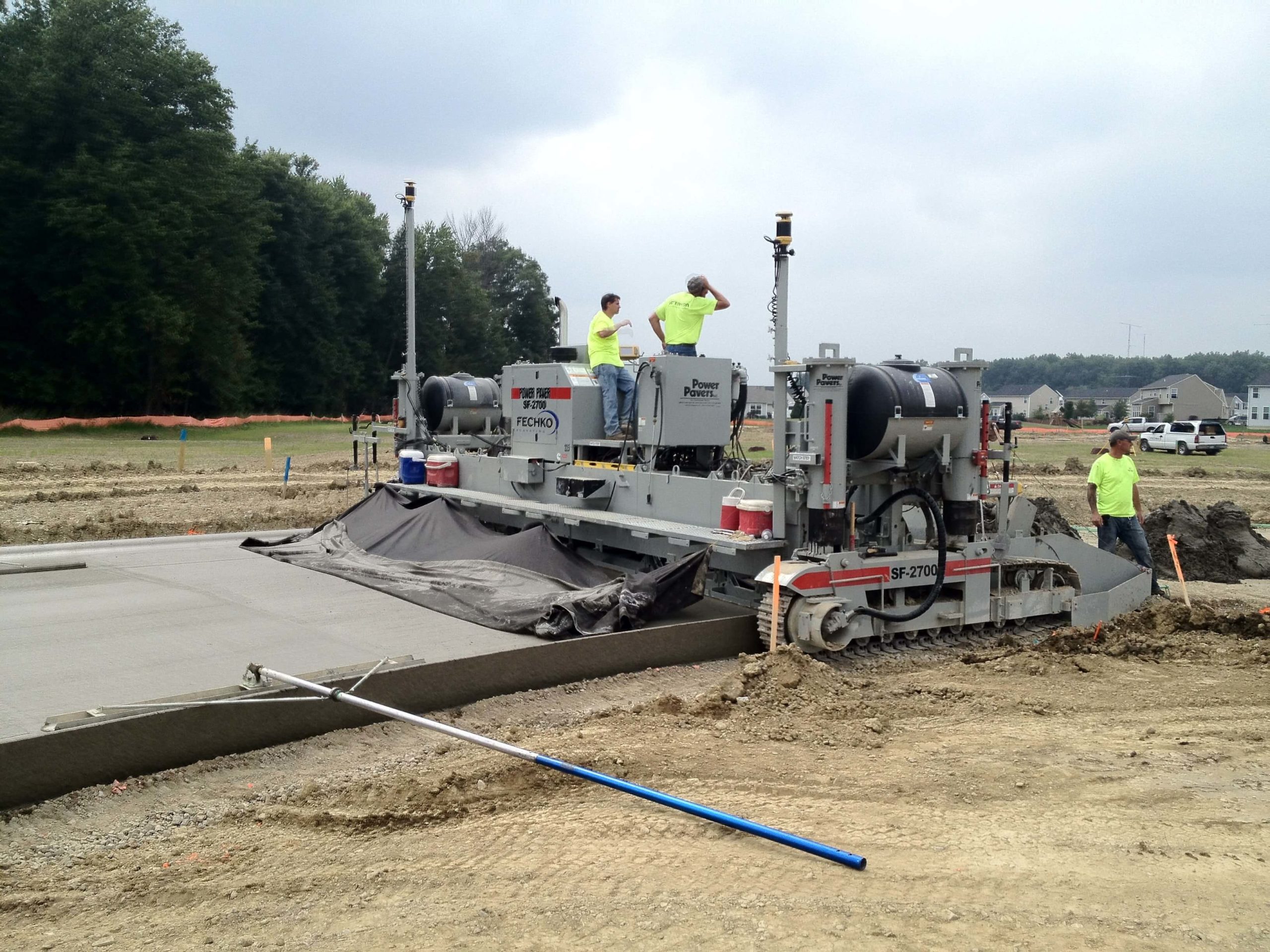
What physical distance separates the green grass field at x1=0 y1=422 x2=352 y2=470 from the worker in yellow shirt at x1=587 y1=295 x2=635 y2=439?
57.5 feet

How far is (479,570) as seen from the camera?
9.72m

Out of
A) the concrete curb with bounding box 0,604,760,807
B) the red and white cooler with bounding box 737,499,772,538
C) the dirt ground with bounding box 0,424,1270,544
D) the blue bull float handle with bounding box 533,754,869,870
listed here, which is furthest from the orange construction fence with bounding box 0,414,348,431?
the blue bull float handle with bounding box 533,754,869,870

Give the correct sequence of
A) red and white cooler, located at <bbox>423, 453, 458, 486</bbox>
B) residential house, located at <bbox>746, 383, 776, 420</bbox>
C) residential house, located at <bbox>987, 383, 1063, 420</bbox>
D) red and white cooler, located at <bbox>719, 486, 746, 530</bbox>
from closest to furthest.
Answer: red and white cooler, located at <bbox>719, 486, 746, 530</bbox> < residential house, located at <bbox>746, 383, 776, 420</bbox> < red and white cooler, located at <bbox>423, 453, 458, 486</bbox> < residential house, located at <bbox>987, 383, 1063, 420</bbox>

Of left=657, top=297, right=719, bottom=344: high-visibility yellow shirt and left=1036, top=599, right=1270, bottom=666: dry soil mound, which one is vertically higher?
left=657, top=297, right=719, bottom=344: high-visibility yellow shirt

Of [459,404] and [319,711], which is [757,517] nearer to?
[319,711]

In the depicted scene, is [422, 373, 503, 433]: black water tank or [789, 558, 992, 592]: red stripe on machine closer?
[789, 558, 992, 592]: red stripe on machine

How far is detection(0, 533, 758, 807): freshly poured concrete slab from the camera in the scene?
5.29 meters

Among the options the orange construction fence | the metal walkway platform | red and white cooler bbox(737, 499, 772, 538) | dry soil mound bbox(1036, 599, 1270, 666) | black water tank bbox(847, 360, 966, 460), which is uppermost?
black water tank bbox(847, 360, 966, 460)

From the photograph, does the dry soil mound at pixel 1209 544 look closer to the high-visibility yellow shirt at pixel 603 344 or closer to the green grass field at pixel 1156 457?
the high-visibility yellow shirt at pixel 603 344

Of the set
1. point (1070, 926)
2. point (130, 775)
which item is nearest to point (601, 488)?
point (130, 775)

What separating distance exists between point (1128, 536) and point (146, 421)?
36207 mm

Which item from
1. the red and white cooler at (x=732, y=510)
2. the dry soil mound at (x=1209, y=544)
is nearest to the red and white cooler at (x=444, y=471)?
the red and white cooler at (x=732, y=510)

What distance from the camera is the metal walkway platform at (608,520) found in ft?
26.6

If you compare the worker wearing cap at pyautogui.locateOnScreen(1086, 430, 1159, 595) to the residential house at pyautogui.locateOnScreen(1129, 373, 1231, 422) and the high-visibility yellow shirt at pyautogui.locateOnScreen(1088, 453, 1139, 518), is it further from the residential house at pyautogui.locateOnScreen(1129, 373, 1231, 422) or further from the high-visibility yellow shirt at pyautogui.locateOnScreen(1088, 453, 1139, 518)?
the residential house at pyautogui.locateOnScreen(1129, 373, 1231, 422)
